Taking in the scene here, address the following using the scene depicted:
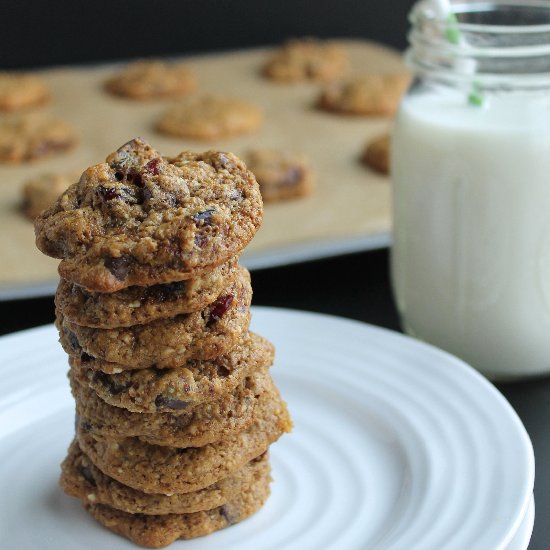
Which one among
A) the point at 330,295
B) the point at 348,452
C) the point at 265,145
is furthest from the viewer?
the point at 265,145

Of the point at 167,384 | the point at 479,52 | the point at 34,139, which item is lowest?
the point at 34,139

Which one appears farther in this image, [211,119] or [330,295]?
[211,119]

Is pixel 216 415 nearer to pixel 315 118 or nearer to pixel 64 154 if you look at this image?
pixel 64 154

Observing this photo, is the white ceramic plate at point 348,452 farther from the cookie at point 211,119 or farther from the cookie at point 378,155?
the cookie at point 211,119

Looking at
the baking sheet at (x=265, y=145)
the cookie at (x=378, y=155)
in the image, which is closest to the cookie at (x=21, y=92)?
the baking sheet at (x=265, y=145)

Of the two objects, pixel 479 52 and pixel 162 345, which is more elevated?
pixel 479 52

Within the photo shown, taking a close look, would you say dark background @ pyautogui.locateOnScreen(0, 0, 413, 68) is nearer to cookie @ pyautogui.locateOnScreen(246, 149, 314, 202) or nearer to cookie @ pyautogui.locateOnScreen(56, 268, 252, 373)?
cookie @ pyautogui.locateOnScreen(246, 149, 314, 202)

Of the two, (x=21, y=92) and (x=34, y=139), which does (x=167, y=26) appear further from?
(x=34, y=139)

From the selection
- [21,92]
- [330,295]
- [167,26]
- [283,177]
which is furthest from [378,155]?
[167,26]
